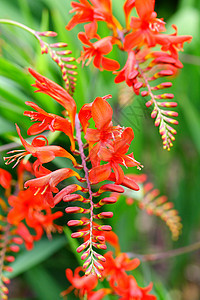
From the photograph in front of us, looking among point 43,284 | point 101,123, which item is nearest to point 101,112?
point 101,123

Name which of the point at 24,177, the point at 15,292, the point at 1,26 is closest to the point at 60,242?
the point at 24,177

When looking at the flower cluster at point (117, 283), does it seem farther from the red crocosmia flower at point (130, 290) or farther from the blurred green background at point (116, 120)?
the blurred green background at point (116, 120)

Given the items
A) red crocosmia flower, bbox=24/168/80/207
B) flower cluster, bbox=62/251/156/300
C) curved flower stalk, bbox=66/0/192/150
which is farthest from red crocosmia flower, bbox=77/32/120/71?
flower cluster, bbox=62/251/156/300

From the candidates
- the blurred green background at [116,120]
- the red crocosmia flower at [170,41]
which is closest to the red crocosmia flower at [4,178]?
the blurred green background at [116,120]

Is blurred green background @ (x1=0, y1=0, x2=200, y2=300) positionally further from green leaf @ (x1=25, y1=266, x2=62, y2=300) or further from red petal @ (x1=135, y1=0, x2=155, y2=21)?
red petal @ (x1=135, y1=0, x2=155, y2=21)

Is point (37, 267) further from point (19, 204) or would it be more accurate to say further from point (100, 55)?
point (100, 55)

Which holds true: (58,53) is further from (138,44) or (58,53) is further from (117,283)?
(117,283)

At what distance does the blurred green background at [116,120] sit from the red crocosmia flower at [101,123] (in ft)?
0.39

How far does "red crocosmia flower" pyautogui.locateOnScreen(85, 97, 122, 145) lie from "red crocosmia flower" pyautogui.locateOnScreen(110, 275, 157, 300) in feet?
1.01

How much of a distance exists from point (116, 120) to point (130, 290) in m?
0.31

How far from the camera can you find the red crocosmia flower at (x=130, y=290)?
0.62 meters

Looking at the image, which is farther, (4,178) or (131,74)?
(4,178)

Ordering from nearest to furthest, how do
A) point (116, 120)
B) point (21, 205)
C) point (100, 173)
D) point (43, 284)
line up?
point (100, 173) → point (116, 120) → point (21, 205) → point (43, 284)

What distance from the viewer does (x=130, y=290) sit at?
622 mm
